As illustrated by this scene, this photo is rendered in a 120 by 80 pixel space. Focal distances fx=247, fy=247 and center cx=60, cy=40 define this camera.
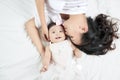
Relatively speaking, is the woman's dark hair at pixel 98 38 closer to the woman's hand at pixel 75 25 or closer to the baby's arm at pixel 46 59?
the woman's hand at pixel 75 25

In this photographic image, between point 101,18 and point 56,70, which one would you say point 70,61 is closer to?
point 56,70

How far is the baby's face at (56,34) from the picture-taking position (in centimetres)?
128

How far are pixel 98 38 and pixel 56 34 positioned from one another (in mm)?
232

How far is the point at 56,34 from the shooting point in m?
1.28

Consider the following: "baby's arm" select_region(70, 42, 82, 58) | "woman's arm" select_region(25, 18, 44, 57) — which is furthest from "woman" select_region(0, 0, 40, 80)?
"baby's arm" select_region(70, 42, 82, 58)

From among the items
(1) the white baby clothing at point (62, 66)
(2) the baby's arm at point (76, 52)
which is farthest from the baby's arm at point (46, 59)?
(2) the baby's arm at point (76, 52)

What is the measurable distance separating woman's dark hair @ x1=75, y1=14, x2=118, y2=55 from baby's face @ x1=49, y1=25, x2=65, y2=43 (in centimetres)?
12

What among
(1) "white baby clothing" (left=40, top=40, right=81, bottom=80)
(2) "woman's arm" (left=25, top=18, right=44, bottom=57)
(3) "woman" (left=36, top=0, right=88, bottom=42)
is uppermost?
(3) "woman" (left=36, top=0, right=88, bottom=42)

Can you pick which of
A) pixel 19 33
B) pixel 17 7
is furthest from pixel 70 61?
pixel 17 7

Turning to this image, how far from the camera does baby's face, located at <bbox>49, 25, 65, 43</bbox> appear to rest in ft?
4.21

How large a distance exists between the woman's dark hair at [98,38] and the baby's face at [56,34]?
12 cm

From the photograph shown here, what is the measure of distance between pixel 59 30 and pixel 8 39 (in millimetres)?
266

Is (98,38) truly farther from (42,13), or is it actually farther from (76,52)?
(42,13)

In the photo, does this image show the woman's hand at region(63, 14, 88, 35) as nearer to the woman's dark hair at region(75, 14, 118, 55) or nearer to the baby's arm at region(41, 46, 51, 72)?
the woman's dark hair at region(75, 14, 118, 55)
